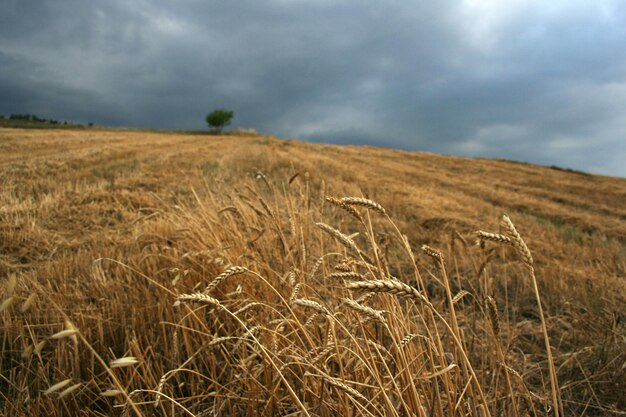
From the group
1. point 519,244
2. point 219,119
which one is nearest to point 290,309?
point 519,244

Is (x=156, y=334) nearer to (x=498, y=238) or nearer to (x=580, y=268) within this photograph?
(x=498, y=238)

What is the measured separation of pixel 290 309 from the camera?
3.33 ft

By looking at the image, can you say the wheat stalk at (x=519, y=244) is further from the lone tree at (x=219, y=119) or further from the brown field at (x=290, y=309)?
the lone tree at (x=219, y=119)

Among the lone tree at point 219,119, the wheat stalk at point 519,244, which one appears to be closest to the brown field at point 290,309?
the wheat stalk at point 519,244

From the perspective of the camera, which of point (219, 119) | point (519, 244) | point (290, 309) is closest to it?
point (519, 244)

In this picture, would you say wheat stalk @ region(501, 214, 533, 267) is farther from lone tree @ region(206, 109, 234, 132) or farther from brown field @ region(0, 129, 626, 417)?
lone tree @ region(206, 109, 234, 132)

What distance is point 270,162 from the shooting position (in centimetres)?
1108

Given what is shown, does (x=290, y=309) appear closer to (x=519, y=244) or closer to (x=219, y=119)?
(x=519, y=244)

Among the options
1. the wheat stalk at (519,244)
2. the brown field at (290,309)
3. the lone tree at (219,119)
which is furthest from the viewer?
the lone tree at (219,119)

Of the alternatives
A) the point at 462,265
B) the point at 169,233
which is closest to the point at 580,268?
the point at 462,265

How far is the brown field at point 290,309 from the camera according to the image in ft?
3.76

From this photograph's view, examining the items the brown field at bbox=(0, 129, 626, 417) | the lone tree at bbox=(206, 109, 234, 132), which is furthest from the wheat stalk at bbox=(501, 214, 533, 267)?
the lone tree at bbox=(206, 109, 234, 132)

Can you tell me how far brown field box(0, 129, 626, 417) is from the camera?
3.76 ft

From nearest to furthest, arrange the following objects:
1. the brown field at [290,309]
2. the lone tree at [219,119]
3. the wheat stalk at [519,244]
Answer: the wheat stalk at [519,244] → the brown field at [290,309] → the lone tree at [219,119]
